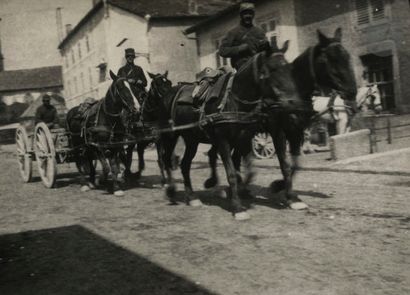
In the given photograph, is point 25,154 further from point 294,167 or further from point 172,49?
point 172,49

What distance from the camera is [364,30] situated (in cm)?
1695

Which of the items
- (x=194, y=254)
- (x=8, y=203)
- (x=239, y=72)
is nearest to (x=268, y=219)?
(x=194, y=254)

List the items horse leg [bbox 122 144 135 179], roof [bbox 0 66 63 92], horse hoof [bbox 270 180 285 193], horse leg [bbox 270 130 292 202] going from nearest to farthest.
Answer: horse leg [bbox 270 130 292 202] → horse hoof [bbox 270 180 285 193] → horse leg [bbox 122 144 135 179] → roof [bbox 0 66 63 92]

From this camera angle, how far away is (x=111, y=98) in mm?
9641

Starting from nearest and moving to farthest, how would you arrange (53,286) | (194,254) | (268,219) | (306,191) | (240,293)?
(240,293) → (53,286) → (194,254) → (268,219) → (306,191)

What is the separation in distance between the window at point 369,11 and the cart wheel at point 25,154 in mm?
11927

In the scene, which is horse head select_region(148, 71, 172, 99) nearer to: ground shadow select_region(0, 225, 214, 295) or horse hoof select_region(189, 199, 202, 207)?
horse hoof select_region(189, 199, 202, 207)

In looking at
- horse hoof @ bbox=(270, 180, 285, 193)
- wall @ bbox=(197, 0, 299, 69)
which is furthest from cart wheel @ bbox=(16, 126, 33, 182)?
wall @ bbox=(197, 0, 299, 69)

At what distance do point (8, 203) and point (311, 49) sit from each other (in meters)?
6.73

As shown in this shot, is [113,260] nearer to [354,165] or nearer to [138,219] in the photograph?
[138,219]

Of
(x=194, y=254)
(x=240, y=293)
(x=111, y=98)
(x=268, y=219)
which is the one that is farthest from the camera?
(x=111, y=98)

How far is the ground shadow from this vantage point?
4.27m

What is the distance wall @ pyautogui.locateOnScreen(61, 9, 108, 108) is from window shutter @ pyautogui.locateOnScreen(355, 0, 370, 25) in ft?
61.9

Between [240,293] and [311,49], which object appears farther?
[311,49]
